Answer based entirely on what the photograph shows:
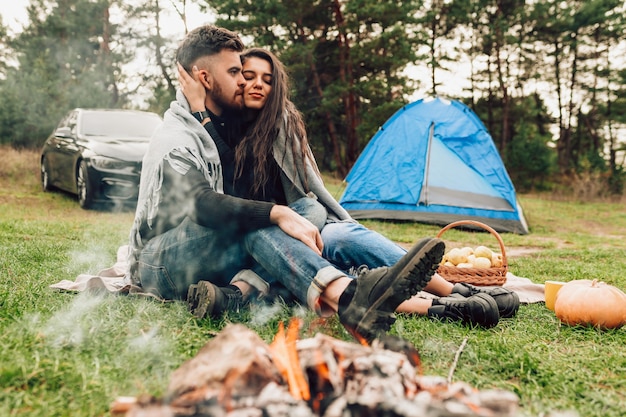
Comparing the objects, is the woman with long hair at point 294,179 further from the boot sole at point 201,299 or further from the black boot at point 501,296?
the boot sole at point 201,299

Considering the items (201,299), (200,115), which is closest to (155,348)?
(201,299)

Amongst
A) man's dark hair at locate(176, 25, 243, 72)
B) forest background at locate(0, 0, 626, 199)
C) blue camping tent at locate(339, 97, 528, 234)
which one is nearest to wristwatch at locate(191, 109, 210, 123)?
man's dark hair at locate(176, 25, 243, 72)

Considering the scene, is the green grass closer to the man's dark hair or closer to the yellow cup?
the yellow cup

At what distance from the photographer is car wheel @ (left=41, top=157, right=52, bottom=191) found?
862 cm

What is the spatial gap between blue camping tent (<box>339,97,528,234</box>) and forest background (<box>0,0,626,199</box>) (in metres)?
8.17

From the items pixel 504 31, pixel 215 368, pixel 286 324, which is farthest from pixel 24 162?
pixel 504 31

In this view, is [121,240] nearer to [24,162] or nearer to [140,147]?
[140,147]

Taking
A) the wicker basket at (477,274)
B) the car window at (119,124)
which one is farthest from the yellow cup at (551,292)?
the car window at (119,124)

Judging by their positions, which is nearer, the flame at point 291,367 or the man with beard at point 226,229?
the flame at point 291,367

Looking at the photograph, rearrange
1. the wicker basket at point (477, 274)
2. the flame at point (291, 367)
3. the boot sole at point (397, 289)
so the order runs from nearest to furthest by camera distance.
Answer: the flame at point (291, 367) → the boot sole at point (397, 289) → the wicker basket at point (477, 274)

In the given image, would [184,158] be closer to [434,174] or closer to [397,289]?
[397,289]

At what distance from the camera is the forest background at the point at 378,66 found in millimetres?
15594

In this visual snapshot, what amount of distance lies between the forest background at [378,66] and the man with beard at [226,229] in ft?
43.4

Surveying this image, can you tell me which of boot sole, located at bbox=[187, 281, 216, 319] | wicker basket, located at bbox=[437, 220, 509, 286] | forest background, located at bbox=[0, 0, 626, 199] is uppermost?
forest background, located at bbox=[0, 0, 626, 199]
